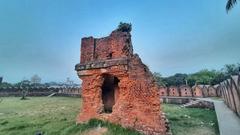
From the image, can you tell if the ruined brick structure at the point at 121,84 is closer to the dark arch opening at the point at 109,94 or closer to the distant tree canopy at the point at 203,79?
the dark arch opening at the point at 109,94

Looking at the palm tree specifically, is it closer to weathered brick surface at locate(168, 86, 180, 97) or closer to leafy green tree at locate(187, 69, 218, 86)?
weathered brick surface at locate(168, 86, 180, 97)

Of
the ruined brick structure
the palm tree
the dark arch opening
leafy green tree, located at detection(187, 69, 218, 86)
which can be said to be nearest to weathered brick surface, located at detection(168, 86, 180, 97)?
leafy green tree, located at detection(187, 69, 218, 86)

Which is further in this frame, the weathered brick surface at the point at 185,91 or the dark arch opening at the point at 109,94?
the weathered brick surface at the point at 185,91

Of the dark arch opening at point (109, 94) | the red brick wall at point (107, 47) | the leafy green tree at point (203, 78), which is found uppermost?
the leafy green tree at point (203, 78)

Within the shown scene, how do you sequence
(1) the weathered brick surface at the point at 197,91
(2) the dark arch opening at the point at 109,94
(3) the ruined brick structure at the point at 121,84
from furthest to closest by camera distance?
(1) the weathered brick surface at the point at 197,91 < (2) the dark arch opening at the point at 109,94 < (3) the ruined brick structure at the point at 121,84

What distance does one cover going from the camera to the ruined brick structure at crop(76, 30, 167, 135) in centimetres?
709

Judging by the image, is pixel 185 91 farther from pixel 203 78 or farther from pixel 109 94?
pixel 203 78

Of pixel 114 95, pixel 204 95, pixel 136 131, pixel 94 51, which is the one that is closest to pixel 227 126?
pixel 136 131

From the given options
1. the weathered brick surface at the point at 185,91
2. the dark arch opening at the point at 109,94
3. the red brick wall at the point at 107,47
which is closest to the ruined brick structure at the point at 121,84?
the red brick wall at the point at 107,47

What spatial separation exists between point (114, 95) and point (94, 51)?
2167 millimetres

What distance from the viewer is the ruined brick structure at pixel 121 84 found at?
7094mm

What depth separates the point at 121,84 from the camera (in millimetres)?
7453

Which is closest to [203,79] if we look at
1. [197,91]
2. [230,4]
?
[197,91]

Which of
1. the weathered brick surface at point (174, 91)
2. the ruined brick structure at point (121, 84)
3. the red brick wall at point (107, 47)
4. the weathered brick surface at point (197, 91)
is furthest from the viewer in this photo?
the weathered brick surface at point (174, 91)
